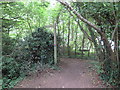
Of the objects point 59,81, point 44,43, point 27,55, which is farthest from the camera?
point 44,43

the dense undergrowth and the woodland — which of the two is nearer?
the woodland

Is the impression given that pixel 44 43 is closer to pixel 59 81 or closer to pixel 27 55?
pixel 27 55

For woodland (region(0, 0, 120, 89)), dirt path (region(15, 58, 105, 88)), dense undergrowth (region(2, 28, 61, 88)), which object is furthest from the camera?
dense undergrowth (region(2, 28, 61, 88))

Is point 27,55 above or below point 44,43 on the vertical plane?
below

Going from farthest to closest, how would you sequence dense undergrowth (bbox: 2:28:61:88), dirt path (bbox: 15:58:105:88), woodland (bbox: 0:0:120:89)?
dense undergrowth (bbox: 2:28:61:88) < dirt path (bbox: 15:58:105:88) < woodland (bbox: 0:0:120:89)

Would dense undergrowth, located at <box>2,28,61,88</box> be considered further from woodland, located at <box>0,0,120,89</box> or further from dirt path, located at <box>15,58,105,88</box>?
dirt path, located at <box>15,58,105,88</box>

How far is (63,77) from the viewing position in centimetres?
361

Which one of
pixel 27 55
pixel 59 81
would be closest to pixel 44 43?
pixel 27 55

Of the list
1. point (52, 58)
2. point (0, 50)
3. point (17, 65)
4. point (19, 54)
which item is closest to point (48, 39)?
point (52, 58)

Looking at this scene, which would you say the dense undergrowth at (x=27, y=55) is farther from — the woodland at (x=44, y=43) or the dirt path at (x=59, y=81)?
the dirt path at (x=59, y=81)

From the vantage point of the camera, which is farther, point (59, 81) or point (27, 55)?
point (27, 55)

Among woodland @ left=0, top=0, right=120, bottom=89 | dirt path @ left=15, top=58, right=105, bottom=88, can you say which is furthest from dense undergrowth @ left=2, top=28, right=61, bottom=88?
dirt path @ left=15, top=58, right=105, bottom=88

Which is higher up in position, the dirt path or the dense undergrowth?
the dense undergrowth

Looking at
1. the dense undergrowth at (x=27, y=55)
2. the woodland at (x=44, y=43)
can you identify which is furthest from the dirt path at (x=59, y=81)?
the dense undergrowth at (x=27, y=55)
